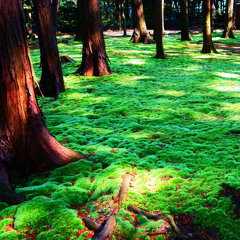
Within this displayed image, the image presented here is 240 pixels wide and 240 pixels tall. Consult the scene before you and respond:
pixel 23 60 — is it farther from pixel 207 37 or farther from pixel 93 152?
pixel 207 37

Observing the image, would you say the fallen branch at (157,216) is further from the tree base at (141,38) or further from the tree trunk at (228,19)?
the tree trunk at (228,19)

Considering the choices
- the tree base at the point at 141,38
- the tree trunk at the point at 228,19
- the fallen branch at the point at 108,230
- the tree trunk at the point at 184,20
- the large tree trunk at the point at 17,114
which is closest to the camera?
the fallen branch at the point at 108,230

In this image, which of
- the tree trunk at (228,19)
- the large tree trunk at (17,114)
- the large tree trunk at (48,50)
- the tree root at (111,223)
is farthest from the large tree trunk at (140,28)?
the tree root at (111,223)

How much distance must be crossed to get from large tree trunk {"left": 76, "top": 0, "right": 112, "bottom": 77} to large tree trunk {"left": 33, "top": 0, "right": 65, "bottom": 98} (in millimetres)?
2006

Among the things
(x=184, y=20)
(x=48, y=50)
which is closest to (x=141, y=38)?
(x=184, y=20)

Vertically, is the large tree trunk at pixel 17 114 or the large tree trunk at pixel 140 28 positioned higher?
the large tree trunk at pixel 140 28

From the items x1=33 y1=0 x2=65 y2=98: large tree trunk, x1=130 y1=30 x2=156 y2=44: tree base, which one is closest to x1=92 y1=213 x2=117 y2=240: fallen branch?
x1=33 y1=0 x2=65 y2=98: large tree trunk

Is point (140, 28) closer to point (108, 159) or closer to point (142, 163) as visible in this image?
point (108, 159)

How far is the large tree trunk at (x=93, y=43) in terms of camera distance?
8.86 meters

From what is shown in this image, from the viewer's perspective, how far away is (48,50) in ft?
23.2

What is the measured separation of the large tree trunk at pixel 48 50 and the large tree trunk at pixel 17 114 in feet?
13.6

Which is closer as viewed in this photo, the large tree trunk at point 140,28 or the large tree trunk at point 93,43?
the large tree trunk at point 93,43

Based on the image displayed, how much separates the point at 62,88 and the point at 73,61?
14.3 ft

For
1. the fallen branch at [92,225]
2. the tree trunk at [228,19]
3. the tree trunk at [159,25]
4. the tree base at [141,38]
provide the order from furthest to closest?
the tree trunk at [228,19]
the tree base at [141,38]
the tree trunk at [159,25]
the fallen branch at [92,225]
